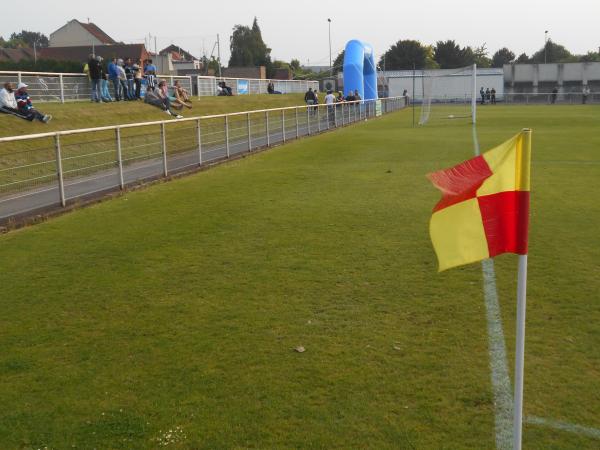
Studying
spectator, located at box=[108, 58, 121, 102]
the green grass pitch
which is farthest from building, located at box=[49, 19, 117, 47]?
the green grass pitch

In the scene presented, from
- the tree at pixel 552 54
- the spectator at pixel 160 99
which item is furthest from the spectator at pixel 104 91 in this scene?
the tree at pixel 552 54

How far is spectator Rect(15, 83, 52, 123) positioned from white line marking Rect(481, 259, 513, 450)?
15.9m

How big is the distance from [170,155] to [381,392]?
43.7 feet

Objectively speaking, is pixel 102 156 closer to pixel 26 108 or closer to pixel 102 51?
pixel 26 108

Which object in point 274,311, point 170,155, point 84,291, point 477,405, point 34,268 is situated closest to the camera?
point 477,405

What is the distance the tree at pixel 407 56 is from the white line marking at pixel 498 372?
108 meters

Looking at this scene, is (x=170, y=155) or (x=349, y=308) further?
(x=170, y=155)

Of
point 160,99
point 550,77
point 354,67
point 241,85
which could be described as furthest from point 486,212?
point 550,77

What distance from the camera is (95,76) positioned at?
79.4 feet

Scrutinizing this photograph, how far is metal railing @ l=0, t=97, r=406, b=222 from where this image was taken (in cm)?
1082

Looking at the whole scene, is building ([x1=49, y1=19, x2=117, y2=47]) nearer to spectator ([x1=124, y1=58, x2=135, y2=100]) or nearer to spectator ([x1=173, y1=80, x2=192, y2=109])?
spectator ([x1=173, y1=80, x2=192, y2=109])

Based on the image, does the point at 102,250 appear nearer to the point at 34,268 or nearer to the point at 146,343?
the point at 34,268

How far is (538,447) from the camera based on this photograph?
336 cm

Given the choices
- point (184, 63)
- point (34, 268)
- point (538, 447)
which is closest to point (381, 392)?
point (538, 447)
